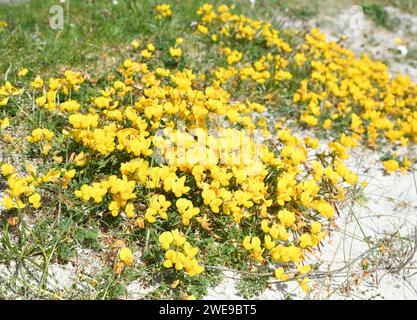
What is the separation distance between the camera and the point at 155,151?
367 cm

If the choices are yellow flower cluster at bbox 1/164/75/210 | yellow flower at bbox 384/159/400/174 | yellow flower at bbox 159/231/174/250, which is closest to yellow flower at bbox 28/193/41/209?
yellow flower cluster at bbox 1/164/75/210

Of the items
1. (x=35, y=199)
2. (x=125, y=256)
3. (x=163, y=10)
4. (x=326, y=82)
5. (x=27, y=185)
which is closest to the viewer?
(x=125, y=256)

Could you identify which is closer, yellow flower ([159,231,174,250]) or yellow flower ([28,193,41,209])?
yellow flower ([159,231,174,250])

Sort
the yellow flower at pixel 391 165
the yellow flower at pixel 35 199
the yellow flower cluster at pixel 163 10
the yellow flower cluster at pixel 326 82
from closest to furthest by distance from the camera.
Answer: the yellow flower at pixel 35 199 < the yellow flower at pixel 391 165 < the yellow flower cluster at pixel 326 82 < the yellow flower cluster at pixel 163 10

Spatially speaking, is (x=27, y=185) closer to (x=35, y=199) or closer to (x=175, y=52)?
(x=35, y=199)

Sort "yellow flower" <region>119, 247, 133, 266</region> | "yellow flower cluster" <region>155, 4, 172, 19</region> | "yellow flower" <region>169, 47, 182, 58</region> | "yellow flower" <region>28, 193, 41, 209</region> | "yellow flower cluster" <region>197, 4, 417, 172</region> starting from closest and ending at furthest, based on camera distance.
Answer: "yellow flower" <region>119, 247, 133, 266</region> → "yellow flower" <region>28, 193, 41, 209</region> → "yellow flower" <region>169, 47, 182, 58</region> → "yellow flower cluster" <region>197, 4, 417, 172</region> → "yellow flower cluster" <region>155, 4, 172, 19</region>

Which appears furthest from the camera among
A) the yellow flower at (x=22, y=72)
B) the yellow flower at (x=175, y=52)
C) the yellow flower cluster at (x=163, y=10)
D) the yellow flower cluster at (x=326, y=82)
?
the yellow flower cluster at (x=163, y=10)

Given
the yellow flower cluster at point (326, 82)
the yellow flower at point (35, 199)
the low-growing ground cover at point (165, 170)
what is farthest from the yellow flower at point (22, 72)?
the yellow flower cluster at point (326, 82)

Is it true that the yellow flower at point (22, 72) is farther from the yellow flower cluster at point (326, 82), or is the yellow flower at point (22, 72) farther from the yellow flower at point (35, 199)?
the yellow flower cluster at point (326, 82)

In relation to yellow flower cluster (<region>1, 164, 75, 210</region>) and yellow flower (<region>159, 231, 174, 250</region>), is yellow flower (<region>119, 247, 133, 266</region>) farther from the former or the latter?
yellow flower cluster (<region>1, 164, 75, 210</region>)

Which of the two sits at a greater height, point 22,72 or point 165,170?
point 22,72

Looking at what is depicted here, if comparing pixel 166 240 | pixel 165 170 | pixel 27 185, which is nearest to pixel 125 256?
pixel 166 240

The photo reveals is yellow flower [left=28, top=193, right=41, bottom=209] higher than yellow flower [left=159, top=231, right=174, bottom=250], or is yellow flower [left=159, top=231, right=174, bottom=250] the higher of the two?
yellow flower [left=28, top=193, right=41, bottom=209]
